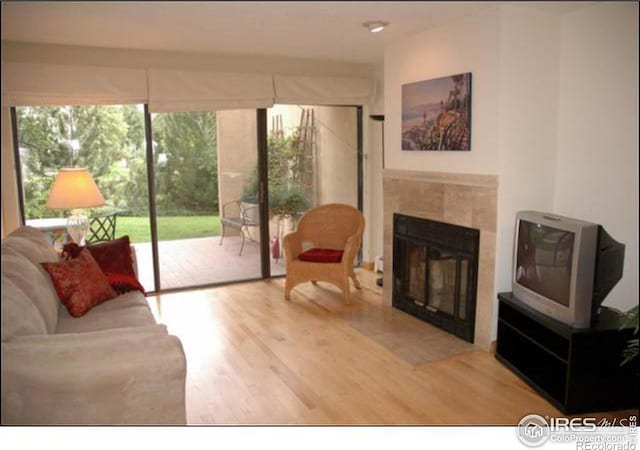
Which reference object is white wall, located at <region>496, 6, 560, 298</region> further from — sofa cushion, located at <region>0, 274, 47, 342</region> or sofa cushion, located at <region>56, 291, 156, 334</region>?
sofa cushion, located at <region>0, 274, 47, 342</region>

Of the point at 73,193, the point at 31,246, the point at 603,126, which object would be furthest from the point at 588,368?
the point at 73,193

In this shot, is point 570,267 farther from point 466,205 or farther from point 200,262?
point 200,262

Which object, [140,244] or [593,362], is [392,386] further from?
[140,244]

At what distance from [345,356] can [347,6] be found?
2196 millimetres

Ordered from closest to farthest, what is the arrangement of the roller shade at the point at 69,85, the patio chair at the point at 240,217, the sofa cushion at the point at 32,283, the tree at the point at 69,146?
the sofa cushion at the point at 32,283 → the roller shade at the point at 69,85 → the tree at the point at 69,146 → the patio chair at the point at 240,217

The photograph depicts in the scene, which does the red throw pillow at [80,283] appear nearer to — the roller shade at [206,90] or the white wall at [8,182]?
the white wall at [8,182]

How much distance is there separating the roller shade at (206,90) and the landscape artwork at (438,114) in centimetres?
159

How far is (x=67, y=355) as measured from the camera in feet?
5.88

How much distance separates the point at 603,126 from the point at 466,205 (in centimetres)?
93

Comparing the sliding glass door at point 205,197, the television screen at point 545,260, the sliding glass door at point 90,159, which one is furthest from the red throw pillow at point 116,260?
the television screen at point 545,260

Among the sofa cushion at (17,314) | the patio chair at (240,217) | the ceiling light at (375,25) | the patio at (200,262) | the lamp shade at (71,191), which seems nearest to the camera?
the sofa cushion at (17,314)

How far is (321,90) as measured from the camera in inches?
197

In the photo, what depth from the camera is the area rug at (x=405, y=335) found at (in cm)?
321

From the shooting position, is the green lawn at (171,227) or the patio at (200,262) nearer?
the green lawn at (171,227)
